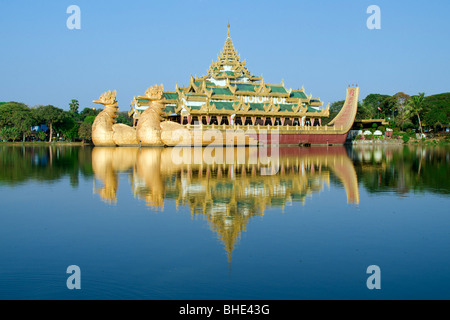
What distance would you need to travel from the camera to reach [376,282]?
6.35 m

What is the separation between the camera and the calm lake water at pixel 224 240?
6148 millimetres

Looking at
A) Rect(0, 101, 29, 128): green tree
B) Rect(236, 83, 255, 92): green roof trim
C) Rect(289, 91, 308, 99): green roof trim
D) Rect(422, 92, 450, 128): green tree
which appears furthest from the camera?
Rect(422, 92, 450, 128): green tree

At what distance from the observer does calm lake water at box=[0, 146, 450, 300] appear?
6148 millimetres

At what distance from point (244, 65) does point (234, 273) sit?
55884mm

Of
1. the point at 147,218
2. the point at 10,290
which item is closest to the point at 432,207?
the point at 147,218

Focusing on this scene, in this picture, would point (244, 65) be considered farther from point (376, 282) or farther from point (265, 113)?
point (376, 282)

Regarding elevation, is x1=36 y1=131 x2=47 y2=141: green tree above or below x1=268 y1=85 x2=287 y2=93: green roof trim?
below

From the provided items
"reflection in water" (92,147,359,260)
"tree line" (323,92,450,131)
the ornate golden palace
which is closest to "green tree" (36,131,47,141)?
the ornate golden palace

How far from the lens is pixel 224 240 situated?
8328 millimetres

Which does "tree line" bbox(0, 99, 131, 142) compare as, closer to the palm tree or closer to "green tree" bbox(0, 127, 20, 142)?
"green tree" bbox(0, 127, 20, 142)

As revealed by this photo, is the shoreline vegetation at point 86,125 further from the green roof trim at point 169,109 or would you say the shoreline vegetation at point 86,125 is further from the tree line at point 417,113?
the green roof trim at point 169,109

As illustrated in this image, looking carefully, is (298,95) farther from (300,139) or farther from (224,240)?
(224,240)
